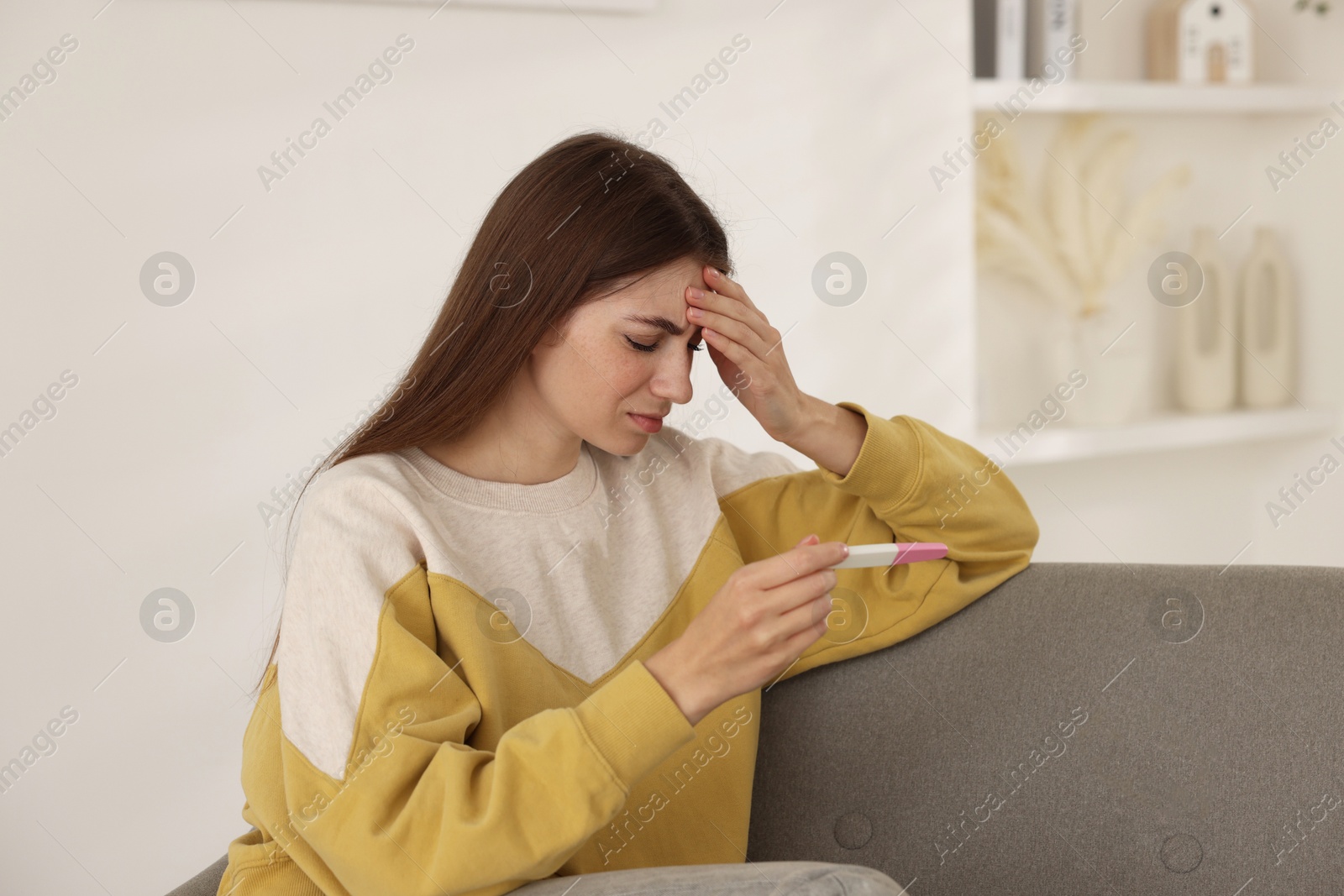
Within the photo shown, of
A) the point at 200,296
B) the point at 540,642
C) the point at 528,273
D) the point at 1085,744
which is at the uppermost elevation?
the point at 200,296

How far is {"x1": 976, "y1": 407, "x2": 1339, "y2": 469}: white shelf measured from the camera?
8.43 feet

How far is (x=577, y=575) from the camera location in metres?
1.28

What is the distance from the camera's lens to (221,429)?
187 centimetres

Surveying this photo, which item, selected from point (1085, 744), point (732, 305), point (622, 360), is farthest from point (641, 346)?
point (1085, 744)

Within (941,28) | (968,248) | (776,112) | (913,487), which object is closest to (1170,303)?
(968,248)

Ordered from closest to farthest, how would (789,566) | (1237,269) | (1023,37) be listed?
(789,566) < (1023,37) < (1237,269)

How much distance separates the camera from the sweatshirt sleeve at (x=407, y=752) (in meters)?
0.95

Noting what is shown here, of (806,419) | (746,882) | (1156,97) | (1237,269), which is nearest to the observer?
(746,882)

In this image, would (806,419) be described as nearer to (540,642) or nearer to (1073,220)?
(540,642)

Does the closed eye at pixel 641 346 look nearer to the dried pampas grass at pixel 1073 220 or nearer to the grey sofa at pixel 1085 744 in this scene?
the grey sofa at pixel 1085 744

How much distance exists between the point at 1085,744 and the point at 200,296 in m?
1.45

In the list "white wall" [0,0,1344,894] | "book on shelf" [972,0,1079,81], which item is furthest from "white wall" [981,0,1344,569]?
"white wall" [0,0,1344,894]

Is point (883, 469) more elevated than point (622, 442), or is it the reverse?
point (622, 442)

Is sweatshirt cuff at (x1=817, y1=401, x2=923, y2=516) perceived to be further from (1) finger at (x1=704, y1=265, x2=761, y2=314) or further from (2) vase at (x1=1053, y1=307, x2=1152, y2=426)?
(2) vase at (x1=1053, y1=307, x2=1152, y2=426)
